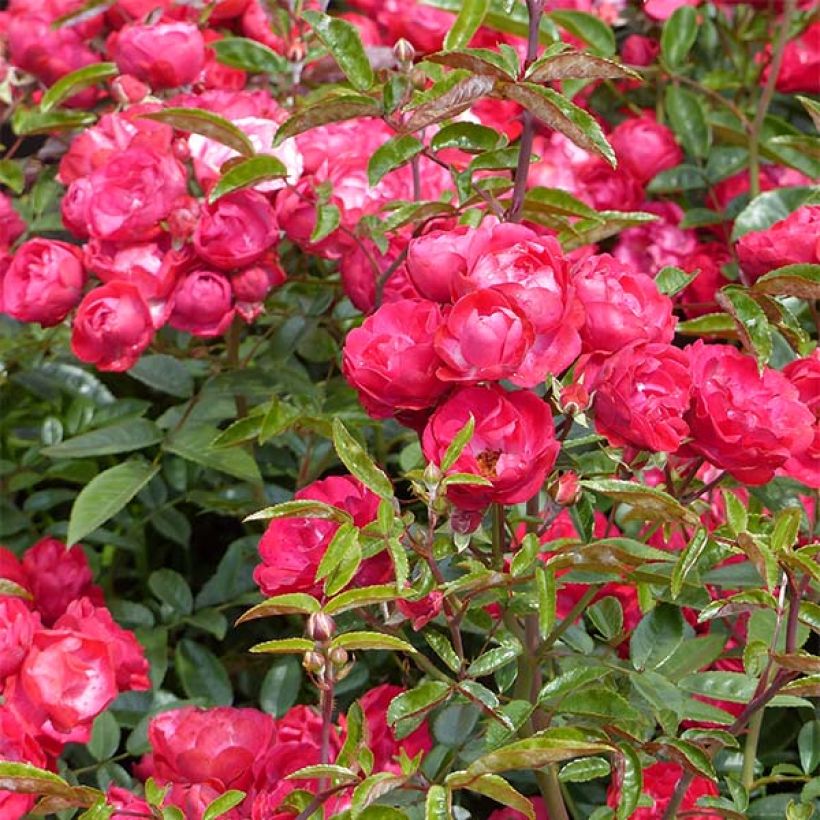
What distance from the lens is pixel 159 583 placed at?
128 centimetres

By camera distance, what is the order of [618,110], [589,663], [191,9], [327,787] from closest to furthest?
1. [327,787]
2. [589,663]
3. [191,9]
4. [618,110]

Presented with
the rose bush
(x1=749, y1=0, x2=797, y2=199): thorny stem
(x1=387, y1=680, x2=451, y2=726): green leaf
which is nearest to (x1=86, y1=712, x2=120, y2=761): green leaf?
the rose bush

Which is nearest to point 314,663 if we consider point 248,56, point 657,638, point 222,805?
point 222,805

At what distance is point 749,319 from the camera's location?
2.94 ft

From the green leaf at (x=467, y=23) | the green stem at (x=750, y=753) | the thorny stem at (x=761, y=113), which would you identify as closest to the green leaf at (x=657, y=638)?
the green stem at (x=750, y=753)

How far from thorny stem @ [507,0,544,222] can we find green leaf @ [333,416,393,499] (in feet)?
0.69

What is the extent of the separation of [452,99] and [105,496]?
18.5 inches

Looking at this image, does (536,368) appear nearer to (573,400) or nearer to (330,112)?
(573,400)

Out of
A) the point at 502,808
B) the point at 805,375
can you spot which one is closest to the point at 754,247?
the point at 805,375

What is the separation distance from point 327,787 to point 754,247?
0.51 m

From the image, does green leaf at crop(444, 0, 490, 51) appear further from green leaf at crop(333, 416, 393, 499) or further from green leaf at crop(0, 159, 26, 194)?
green leaf at crop(0, 159, 26, 194)

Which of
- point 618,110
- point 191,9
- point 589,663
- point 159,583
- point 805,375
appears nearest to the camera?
point 805,375

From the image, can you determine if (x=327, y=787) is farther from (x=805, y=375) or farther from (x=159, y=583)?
(x=159, y=583)

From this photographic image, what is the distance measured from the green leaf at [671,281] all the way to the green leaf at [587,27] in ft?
2.04
